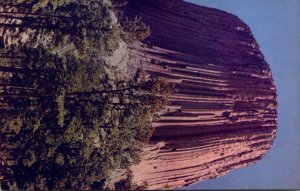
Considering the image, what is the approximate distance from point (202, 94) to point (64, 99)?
1.78m

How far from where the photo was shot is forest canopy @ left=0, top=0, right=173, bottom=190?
3.73 metres

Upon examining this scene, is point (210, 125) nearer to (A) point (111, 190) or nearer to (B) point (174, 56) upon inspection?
(B) point (174, 56)

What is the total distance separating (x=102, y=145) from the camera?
398cm

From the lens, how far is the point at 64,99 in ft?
12.5

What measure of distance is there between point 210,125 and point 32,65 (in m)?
2.31

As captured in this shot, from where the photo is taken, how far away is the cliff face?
178 inches

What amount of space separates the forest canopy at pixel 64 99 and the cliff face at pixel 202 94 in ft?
1.22

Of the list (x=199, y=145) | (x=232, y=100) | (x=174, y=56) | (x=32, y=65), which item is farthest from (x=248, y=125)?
(x=32, y=65)

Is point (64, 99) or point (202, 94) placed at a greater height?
point (202, 94)

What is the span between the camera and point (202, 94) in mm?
4879

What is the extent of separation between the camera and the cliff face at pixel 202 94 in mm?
4523

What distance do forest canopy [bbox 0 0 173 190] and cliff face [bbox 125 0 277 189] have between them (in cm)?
37

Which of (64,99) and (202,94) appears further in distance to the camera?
(202,94)

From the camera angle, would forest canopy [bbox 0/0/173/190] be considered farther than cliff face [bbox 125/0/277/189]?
No
